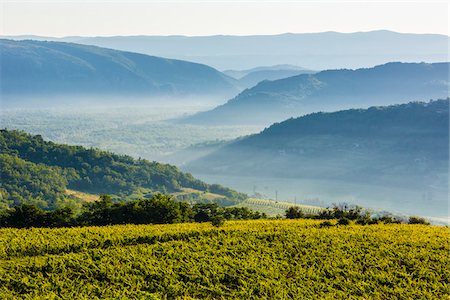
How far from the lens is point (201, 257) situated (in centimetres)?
4278

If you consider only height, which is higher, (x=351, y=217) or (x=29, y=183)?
(x=351, y=217)

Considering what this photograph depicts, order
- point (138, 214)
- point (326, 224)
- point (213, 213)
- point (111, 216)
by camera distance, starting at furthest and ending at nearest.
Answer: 1. point (213, 213)
2. point (138, 214)
3. point (111, 216)
4. point (326, 224)

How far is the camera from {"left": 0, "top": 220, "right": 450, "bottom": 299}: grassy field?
36812 mm

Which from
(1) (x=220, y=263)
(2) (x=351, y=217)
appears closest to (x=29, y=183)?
(2) (x=351, y=217)

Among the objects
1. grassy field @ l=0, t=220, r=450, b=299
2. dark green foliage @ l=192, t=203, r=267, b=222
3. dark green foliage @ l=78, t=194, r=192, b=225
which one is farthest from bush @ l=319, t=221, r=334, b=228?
dark green foliage @ l=78, t=194, r=192, b=225

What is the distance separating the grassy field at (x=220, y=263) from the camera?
121ft

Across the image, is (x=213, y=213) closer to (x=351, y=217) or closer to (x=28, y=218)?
(x=351, y=217)

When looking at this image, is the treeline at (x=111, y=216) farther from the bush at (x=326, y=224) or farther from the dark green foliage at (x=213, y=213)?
the bush at (x=326, y=224)

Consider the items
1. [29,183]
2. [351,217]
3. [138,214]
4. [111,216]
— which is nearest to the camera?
[111,216]

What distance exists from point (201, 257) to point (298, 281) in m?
8.20

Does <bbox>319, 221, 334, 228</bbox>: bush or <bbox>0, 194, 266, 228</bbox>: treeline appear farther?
<bbox>319, 221, 334, 228</bbox>: bush

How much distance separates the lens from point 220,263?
137ft

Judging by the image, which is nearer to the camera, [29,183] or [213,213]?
[213,213]

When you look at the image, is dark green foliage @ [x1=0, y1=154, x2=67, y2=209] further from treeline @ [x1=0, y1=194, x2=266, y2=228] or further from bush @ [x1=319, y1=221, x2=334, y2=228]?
bush @ [x1=319, y1=221, x2=334, y2=228]
